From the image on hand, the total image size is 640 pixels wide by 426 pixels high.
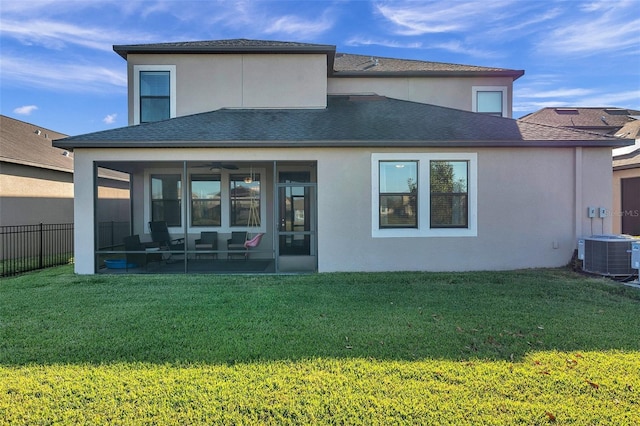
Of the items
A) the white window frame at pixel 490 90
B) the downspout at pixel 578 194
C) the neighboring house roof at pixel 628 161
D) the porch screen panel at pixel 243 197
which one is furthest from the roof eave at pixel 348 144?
the neighboring house roof at pixel 628 161

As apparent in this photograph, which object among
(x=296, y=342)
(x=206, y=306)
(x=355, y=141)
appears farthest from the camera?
(x=355, y=141)

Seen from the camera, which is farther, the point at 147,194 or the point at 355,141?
the point at 147,194

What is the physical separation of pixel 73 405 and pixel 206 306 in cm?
Answer: 289

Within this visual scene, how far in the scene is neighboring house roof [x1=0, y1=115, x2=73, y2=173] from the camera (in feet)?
40.1

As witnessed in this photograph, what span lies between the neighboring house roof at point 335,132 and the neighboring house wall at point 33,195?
5.65 m

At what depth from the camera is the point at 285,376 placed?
3.49 meters

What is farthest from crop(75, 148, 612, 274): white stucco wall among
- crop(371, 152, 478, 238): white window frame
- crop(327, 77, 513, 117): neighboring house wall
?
crop(327, 77, 513, 117): neighboring house wall

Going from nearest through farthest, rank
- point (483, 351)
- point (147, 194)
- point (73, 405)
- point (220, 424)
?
point (220, 424)
point (73, 405)
point (483, 351)
point (147, 194)

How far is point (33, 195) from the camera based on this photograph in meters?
12.7

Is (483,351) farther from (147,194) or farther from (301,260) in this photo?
(147,194)

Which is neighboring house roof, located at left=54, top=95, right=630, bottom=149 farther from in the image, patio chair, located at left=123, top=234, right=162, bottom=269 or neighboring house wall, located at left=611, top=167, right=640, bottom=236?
neighboring house wall, located at left=611, top=167, right=640, bottom=236

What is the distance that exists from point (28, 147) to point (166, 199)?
7220mm

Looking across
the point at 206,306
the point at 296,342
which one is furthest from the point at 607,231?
the point at 206,306

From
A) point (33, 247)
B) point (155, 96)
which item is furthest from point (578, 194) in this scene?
point (33, 247)
